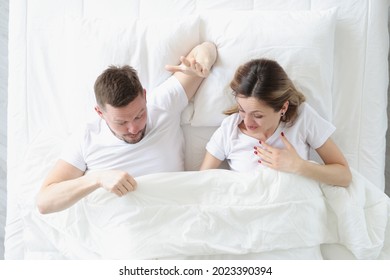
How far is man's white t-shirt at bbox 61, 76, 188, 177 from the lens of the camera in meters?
1.32

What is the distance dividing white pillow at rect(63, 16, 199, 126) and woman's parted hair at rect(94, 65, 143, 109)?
0.64 ft

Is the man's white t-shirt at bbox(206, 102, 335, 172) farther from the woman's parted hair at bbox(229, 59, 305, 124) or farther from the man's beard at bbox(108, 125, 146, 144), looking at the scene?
the man's beard at bbox(108, 125, 146, 144)

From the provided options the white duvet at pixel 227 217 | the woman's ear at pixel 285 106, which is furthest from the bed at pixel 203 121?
the woman's ear at pixel 285 106

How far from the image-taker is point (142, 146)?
1328 millimetres

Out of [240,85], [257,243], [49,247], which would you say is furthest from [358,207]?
[49,247]

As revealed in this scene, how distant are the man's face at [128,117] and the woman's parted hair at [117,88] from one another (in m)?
0.01

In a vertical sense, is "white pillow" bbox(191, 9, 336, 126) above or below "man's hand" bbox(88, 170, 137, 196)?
above

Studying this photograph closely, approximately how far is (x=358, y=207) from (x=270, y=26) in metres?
0.58

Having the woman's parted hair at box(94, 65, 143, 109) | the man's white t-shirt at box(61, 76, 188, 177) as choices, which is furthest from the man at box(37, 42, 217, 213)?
the woman's parted hair at box(94, 65, 143, 109)

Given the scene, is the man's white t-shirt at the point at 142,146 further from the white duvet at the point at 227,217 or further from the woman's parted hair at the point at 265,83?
the woman's parted hair at the point at 265,83

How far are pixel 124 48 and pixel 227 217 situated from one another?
591mm

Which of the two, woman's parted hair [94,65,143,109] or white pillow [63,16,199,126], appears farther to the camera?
white pillow [63,16,199,126]

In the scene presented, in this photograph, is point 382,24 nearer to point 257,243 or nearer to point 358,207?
point 358,207

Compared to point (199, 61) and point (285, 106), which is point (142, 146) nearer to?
point (199, 61)
